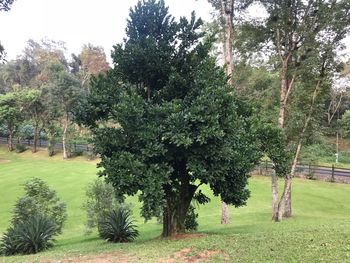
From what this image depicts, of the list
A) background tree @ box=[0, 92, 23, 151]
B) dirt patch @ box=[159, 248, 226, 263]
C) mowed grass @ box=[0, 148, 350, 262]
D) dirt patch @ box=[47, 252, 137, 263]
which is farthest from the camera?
background tree @ box=[0, 92, 23, 151]

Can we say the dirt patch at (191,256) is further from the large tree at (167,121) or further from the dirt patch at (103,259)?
the large tree at (167,121)

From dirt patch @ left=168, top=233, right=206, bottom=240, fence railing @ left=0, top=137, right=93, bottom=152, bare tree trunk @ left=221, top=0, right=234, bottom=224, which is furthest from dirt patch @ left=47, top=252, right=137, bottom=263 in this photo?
fence railing @ left=0, top=137, right=93, bottom=152

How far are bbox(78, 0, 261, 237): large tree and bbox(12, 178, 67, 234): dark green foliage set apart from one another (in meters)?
5.67

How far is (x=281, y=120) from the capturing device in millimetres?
16578

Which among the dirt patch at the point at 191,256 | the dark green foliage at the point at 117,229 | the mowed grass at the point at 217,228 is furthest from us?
the dark green foliage at the point at 117,229

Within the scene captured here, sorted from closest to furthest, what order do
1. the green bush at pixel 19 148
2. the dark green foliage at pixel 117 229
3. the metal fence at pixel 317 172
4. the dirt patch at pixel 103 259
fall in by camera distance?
1. the dirt patch at pixel 103 259
2. the dark green foliage at pixel 117 229
3. the metal fence at pixel 317 172
4. the green bush at pixel 19 148

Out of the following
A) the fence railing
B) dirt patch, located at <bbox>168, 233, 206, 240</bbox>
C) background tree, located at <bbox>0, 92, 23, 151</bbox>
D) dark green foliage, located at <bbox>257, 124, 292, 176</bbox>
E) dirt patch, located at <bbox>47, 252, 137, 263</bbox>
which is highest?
background tree, located at <bbox>0, 92, 23, 151</bbox>

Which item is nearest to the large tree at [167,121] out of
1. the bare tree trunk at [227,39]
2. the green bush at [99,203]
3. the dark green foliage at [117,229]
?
the dark green foliage at [117,229]

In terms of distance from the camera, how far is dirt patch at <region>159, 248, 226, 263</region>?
7.83 m

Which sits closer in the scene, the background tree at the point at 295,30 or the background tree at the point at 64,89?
the background tree at the point at 295,30

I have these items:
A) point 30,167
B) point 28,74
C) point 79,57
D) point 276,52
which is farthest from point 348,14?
point 28,74

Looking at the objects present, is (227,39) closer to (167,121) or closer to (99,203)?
(167,121)

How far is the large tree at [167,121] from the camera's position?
937 centimetres

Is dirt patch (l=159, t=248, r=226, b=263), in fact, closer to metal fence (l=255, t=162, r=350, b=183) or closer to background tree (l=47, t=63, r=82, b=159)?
metal fence (l=255, t=162, r=350, b=183)
